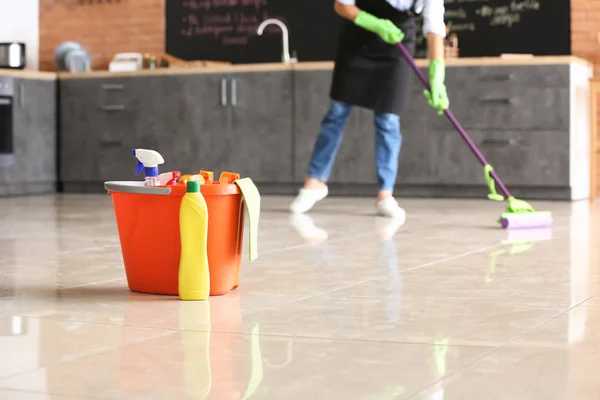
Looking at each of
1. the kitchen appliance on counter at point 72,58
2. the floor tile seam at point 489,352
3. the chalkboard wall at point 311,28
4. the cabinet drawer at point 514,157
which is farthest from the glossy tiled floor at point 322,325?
the kitchen appliance on counter at point 72,58

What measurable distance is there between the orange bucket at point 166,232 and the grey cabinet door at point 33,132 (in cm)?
466

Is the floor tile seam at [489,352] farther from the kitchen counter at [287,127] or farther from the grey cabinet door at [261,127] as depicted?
the grey cabinet door at [261,127]

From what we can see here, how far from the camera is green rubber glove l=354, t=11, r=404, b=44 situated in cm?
460

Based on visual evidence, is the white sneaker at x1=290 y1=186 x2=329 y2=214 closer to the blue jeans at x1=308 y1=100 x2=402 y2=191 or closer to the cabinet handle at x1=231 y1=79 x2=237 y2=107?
the blue jeans at x1=308 y1=100 x2=402 y2=191

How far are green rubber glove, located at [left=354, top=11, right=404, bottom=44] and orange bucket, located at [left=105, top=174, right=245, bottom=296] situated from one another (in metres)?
2.42

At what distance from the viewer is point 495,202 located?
19.1 ft

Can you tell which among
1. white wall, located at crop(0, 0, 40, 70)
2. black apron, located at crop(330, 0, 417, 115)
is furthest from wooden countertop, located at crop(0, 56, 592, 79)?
black apron, located at crop(330, 0, 417, 115)

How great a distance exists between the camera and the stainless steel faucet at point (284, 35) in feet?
22.6

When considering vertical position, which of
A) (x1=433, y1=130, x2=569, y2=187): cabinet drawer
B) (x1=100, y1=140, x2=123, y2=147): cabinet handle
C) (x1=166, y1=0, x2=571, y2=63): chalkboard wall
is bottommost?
(x1=433, y1=130, x2=569, y2=187): cabinet drawer

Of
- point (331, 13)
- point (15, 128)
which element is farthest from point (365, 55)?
point (15, 128)

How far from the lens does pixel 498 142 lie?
242 inches

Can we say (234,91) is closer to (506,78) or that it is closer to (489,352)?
(506,78)

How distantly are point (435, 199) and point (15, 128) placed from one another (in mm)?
2731

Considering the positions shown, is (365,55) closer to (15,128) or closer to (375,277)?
(375,277)
